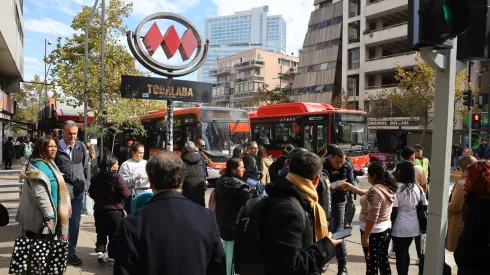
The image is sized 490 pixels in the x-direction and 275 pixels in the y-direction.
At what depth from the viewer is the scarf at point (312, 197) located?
2568 mm

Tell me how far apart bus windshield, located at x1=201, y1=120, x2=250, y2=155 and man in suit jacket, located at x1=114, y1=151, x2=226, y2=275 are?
12.5m

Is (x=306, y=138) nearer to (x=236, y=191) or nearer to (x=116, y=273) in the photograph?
(x=236, y=191)

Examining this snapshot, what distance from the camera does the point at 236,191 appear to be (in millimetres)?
4422

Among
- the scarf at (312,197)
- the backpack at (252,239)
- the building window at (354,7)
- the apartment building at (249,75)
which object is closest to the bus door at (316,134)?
the scarf at (312,197)

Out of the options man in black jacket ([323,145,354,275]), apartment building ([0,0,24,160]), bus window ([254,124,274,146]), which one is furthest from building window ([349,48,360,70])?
man in black jacket ([323,145,354,275])

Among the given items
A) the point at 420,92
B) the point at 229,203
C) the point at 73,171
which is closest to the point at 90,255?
the point at 73,171

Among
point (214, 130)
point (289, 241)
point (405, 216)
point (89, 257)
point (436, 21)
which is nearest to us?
point (289, 241)

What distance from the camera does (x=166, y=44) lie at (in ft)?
21.5

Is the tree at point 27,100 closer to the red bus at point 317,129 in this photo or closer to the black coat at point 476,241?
the red bus at point 317,129

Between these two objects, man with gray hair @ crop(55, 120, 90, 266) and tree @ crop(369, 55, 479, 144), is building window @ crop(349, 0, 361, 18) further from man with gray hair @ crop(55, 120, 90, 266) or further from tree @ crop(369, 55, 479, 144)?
man with gray hair @ crop(55, 120, 90, 266)

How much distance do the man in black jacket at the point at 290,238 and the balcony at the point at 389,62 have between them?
37.2 m

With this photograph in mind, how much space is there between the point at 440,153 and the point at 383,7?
40242 millimetres

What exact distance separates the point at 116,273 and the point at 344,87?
44.2m

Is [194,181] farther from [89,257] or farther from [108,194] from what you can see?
[89,257]
